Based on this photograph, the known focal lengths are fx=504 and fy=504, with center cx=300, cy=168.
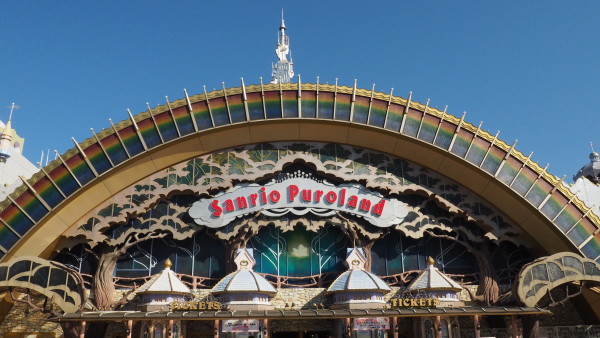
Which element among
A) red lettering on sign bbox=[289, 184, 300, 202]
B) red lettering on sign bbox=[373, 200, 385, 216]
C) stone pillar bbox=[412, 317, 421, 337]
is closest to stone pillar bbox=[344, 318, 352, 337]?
stone pillar bbox=[412, 317, 421, 337]

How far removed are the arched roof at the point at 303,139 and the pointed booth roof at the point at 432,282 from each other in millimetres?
4681

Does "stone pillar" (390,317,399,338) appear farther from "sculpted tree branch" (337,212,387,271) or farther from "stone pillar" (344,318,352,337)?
"sculpted tree branch" (337,212,387,271)

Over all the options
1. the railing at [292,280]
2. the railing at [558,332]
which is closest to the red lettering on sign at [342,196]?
the railing at [292,280]

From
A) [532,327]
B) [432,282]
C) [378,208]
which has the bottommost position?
[532,327]

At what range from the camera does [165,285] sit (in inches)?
866

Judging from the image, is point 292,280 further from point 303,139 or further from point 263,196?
point 303,139

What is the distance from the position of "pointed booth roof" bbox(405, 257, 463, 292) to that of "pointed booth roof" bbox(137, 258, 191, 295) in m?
10.4

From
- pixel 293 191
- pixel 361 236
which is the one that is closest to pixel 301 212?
pixel 293 191

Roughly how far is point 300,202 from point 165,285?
23.9ft

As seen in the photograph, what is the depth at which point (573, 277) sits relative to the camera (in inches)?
851

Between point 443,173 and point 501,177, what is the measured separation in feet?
8.93

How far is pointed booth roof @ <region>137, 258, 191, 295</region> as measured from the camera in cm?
2170

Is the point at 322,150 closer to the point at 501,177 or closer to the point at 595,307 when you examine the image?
the point at 501,177

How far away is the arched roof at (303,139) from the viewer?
923 inches
